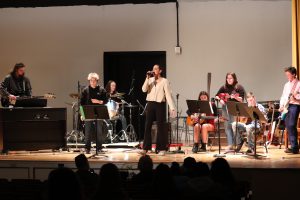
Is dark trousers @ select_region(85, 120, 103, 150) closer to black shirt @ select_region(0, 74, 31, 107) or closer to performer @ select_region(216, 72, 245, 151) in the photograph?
black shirt @ select_region(0, 74, 31, 107)

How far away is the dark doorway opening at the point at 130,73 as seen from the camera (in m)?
16.2

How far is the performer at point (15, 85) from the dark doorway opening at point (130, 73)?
4.46 metres

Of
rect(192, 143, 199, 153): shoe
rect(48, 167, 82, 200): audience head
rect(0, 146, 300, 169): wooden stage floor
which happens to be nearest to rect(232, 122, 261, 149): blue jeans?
rect(0, 146, 300, 169): wooden stage floor

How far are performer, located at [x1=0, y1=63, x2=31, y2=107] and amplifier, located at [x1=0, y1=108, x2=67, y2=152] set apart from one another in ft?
1.05

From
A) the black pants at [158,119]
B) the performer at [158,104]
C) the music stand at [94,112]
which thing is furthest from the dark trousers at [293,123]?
the music stand at [94,112]

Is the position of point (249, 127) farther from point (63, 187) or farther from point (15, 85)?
point (63, 187)

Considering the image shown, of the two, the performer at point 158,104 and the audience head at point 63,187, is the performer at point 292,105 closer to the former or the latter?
the performer at point 158,104

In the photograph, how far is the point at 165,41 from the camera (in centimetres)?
1585

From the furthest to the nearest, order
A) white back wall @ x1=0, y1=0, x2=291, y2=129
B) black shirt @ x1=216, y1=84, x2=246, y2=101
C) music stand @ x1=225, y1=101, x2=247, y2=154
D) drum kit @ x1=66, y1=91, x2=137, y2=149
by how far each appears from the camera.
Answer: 1. white back wall @ x1=0, y1=0, x2=291, y2=129
2. drum kit @ x1=66, y1=91, x2=137, y2=149
3. black shirt @ x1=216, y1=84, x2=246, y2=101
4. music stand @ x1=225, y1=101, x2=247, y2=154

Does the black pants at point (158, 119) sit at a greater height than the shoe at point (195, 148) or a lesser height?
greater

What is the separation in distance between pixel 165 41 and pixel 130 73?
146 cm

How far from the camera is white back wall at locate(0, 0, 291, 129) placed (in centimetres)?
1548

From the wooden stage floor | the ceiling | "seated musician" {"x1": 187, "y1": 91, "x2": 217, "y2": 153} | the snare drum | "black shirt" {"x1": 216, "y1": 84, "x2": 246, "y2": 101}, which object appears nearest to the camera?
the wooden stage floor

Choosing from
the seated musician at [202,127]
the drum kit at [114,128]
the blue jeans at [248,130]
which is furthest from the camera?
the drum kit at [114,128]
